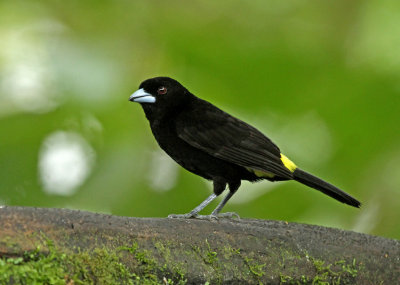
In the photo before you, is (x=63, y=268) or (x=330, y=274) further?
(x=330, y=274)

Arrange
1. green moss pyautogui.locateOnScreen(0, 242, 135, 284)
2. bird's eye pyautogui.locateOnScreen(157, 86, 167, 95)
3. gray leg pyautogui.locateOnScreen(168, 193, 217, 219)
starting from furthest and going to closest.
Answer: bird's eye pyautogui.locateOnScreen(157, 86, 167, 95)
gray leg pyautogui.locateOnScreen(168, 193, 217, 219)
green moss pyautogui.locateOnScreen(0, 242, 135, 284)

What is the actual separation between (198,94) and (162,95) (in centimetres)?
28

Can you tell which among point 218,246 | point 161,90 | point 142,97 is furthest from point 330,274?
point 161,90

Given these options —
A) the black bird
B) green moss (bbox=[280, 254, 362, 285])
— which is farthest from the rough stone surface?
the black bird

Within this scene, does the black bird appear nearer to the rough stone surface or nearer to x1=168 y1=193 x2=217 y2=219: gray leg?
x1=168 y1=193 x2=217 y2=219: gray leg

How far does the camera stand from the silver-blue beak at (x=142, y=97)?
380cm

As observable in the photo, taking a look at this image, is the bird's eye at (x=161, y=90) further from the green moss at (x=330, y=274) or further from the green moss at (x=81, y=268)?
the green moss at (x=81, y=268)

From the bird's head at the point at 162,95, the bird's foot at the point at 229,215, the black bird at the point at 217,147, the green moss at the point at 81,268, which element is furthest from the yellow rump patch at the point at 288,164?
the green moss at the point at 81,268

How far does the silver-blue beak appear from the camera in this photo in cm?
380

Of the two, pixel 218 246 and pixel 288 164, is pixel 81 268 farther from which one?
pixel 288 164

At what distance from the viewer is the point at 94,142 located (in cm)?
375

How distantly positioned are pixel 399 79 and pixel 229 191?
1.08 m

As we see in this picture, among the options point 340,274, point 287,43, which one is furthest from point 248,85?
point 340,274

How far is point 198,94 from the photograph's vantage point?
154 inches
